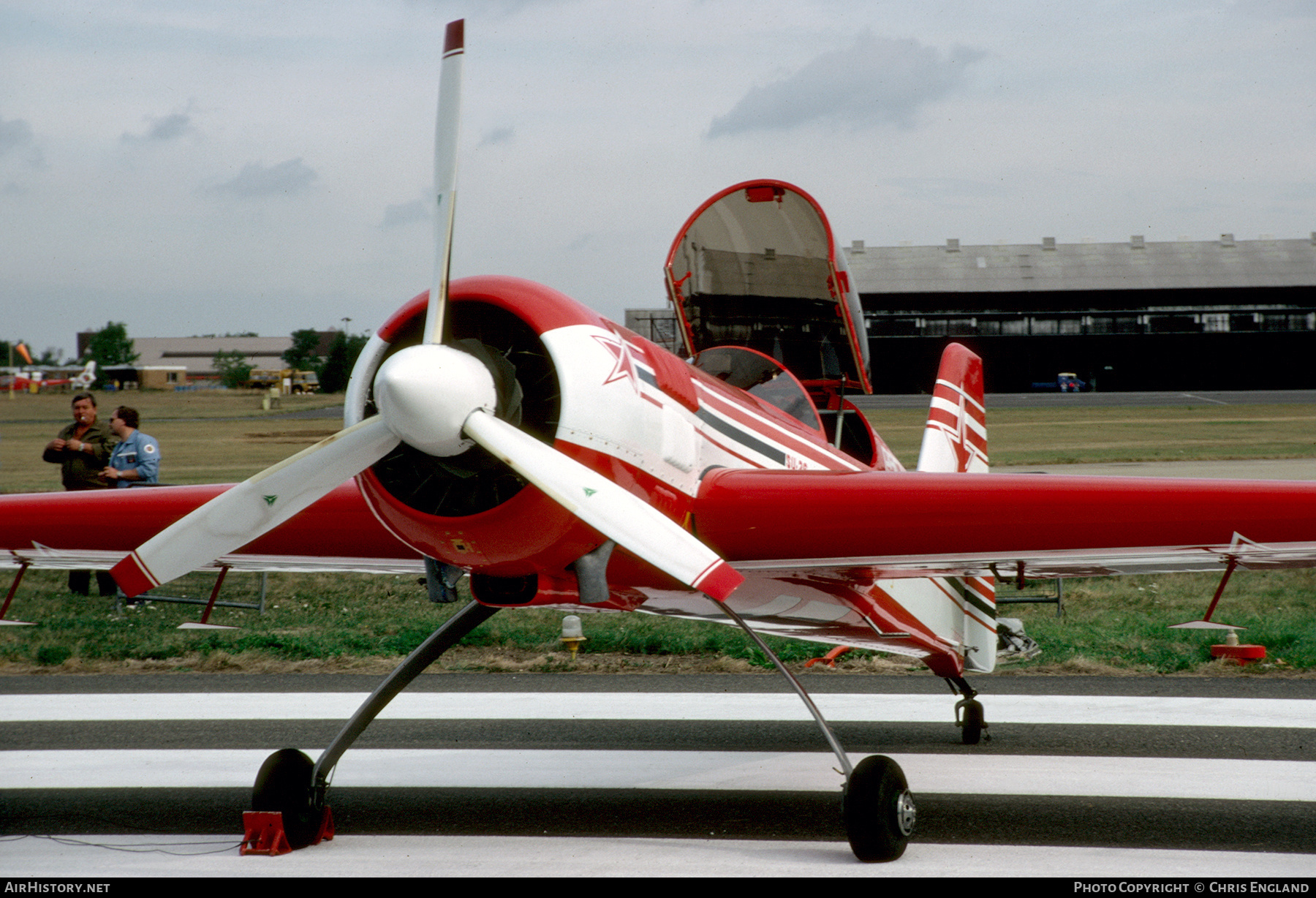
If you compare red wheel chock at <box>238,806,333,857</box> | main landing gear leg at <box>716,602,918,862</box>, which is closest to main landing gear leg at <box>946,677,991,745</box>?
main landing gear leg at <box>716,602,918,862</box>

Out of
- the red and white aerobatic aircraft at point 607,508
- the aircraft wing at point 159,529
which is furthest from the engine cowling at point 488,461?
the aircraft wing at point 159,529

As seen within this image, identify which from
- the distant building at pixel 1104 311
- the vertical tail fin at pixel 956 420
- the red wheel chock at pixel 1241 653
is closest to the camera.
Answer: the vertical tail fin at pixel 956 420

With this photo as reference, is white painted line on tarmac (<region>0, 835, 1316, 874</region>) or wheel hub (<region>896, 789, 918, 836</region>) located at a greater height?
wheel hub (<region>896, 789, 918, 836</region>)

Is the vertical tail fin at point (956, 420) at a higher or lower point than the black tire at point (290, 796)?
higher

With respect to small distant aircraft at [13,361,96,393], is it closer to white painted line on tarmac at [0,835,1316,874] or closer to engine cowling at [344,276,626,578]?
white painted line on tarmac at [0,835,1316,874]

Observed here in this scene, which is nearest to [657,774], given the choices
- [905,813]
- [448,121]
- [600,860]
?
[600,860]

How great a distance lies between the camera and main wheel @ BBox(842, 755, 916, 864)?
4891mm

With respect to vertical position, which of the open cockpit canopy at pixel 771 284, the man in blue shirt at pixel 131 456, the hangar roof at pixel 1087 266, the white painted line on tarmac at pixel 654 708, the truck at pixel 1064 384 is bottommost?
the white painted line on tarmac at pixel 654 708

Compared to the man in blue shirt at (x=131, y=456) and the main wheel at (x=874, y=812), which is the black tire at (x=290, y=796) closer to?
the main wheel at (x=874, y=812)

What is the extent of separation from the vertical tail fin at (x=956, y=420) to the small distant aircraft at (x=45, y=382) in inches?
3781

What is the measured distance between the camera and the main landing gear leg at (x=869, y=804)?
4.89m

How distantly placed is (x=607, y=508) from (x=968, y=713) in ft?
13.3

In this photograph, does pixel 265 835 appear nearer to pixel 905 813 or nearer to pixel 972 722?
pixel 905 813

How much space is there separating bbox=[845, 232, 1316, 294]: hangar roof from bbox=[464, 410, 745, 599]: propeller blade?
66.8m
